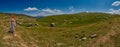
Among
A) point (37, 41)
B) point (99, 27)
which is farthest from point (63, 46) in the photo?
point (99, 27)

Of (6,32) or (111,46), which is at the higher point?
(6,32)

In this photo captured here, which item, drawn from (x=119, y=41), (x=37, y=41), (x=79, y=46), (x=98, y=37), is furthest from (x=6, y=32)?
(x=119, y=41)

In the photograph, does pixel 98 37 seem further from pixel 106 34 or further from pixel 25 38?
pixel 25 38

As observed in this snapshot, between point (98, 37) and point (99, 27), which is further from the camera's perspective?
point (99, 27)

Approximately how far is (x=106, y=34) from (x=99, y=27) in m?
8.39

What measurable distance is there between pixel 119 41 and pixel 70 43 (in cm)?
1113

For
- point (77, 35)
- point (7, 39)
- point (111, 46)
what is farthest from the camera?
point (77, 35)

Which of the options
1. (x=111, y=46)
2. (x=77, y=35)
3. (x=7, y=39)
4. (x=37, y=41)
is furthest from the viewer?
(x=77, y=35)

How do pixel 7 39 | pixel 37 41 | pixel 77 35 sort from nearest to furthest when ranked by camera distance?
1. pixel 7 39
2. pixel 37 41
3. pixel 77 35

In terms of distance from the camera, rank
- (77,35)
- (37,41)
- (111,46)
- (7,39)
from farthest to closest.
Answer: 1. (77,35)
2. (37,41)
3. (111,46)
4. (7,39)

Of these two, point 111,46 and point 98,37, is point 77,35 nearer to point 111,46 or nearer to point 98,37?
point 98,37

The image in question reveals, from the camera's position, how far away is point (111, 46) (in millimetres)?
49875

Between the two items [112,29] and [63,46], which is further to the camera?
[112,29]

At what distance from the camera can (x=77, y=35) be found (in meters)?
60.3
